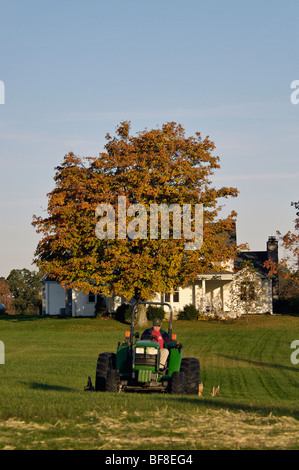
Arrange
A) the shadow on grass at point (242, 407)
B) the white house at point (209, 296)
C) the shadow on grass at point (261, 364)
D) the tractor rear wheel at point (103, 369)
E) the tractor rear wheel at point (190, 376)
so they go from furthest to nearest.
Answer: the white house at point (209, 296) < the shadow on grass at point (261, 364) < the tractor rear wheel at point (190, 376) < the tractor rear wheel at point (103, 369) < the shadow on grass at point (242, 407)

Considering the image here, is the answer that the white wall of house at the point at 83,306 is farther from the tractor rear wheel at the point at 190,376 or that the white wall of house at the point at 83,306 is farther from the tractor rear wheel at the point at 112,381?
the tractor rear wheel at the point at 112,381

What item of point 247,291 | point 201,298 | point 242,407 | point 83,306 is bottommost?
point 242,407

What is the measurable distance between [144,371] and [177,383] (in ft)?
2.37

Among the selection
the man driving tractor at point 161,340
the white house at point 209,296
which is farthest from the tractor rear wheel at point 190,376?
the white house at point 209,296

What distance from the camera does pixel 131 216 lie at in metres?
40.2

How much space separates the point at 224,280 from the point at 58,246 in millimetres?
16416

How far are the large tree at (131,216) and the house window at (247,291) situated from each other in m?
3.19

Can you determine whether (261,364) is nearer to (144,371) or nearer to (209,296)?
(144,371)

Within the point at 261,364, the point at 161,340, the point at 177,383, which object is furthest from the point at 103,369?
the point at 261,364

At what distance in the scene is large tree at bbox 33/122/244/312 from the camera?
39906mm

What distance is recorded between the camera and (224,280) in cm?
5275

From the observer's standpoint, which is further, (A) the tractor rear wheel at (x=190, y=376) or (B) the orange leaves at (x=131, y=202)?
(B) the orange leaves at (x=131, y=202)

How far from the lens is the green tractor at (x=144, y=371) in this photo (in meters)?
13.8

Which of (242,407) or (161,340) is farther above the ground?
(161,340)
